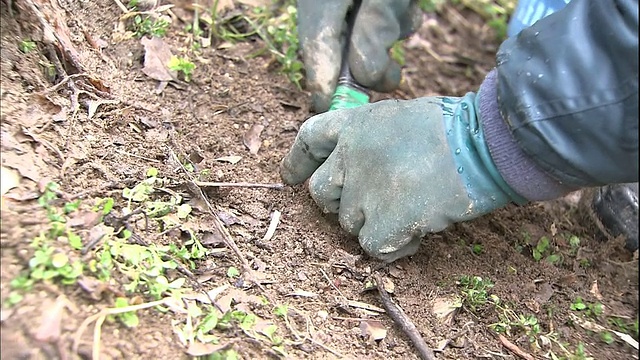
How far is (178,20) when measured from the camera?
7.47 feet

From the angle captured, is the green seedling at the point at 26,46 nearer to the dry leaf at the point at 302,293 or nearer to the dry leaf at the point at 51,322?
the dry leaf at the point at 51,322

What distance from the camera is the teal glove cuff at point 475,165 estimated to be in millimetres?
1600

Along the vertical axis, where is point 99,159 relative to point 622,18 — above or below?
below

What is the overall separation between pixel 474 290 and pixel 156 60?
123 cm

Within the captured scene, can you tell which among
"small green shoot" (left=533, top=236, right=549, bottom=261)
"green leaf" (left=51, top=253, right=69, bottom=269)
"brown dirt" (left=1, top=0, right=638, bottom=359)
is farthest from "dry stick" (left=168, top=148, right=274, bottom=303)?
"small green shoot" (left=533, top=236, right=549, bottom=261)

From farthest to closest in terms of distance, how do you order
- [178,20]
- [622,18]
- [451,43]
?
1. [451,43]
2. [178,20]
3. [622,18]

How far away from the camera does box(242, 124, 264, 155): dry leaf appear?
6.61 ft

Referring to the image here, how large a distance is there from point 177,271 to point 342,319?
17.1 inches

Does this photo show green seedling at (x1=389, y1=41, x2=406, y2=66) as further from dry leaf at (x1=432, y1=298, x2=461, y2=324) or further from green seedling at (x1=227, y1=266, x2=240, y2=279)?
green seedling at (x1=227, y1=266, x2=240, y2=279)

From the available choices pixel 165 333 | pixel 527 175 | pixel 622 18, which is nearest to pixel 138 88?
pixel 165 333

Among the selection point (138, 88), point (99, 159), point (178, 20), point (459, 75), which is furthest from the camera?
point (459, 75)

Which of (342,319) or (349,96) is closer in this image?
(342,319)

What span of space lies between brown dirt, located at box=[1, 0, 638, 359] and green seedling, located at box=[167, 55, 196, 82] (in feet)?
0.15

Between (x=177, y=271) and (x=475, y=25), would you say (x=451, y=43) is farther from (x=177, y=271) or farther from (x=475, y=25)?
(x=177, y=271)
